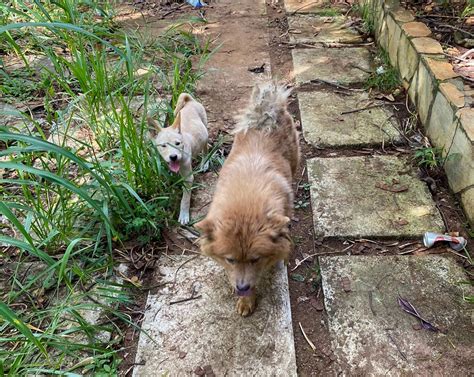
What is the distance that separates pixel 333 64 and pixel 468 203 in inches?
99.3

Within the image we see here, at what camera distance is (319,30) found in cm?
563

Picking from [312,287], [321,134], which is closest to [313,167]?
[321,134]

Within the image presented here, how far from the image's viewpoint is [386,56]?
4762 mm

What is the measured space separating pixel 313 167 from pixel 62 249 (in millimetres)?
2077

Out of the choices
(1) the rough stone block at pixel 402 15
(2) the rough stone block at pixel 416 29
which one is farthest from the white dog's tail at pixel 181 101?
(1) the rough stone block at pixel 402 15

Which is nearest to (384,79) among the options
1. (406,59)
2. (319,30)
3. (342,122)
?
(406,59)

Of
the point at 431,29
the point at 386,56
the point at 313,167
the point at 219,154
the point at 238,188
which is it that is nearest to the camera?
the point at 238,188

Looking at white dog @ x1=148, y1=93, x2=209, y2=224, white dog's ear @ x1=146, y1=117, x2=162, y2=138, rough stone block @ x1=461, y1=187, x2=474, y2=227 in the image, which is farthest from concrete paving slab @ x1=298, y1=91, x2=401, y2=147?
white dog's ear @ x1=146, y1=117, x2=162, y2=138

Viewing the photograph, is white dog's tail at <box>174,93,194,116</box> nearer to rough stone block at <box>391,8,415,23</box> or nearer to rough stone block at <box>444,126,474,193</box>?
rough stone block at <box>444,126,474,193</box>

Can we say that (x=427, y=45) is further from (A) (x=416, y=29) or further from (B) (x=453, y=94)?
(B) (x=453, y=94)

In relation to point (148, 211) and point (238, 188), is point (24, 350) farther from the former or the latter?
point (238, 188)

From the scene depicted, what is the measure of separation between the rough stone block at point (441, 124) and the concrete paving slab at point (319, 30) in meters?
2.14

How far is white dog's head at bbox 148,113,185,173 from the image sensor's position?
9.96 feet

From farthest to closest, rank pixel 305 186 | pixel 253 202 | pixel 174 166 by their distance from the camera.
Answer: pixel 305 186 < pixel 174 166 < pixel 253 202
